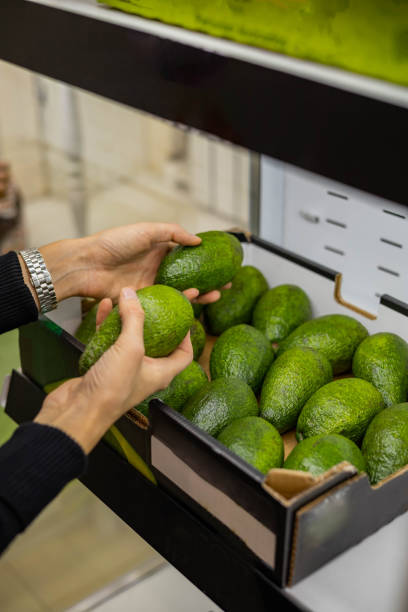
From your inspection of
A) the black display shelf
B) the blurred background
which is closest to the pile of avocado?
the black display shelf

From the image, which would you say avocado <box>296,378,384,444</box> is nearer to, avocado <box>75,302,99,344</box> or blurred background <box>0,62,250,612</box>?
avocado <box>75,302,99,344</box>

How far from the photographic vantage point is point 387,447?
2.94ft

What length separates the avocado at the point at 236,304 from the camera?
1.26 m

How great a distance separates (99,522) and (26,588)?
0.26 meters

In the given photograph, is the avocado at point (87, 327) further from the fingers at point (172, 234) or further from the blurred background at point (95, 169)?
the blurred background at point (95, 169)

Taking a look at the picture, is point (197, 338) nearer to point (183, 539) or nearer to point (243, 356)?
point (243, 356)

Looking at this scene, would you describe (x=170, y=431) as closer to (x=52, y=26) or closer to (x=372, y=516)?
(x=372, y=516)

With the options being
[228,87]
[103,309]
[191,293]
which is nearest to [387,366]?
[191,293]

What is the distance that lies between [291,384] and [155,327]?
233mm

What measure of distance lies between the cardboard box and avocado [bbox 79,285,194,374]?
0.29 ft

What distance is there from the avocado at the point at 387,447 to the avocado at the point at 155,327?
0.95 ft

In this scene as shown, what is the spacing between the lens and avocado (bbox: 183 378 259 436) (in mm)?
966

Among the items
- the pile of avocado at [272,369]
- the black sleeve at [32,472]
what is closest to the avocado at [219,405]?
the pile of avocado at [272,369]

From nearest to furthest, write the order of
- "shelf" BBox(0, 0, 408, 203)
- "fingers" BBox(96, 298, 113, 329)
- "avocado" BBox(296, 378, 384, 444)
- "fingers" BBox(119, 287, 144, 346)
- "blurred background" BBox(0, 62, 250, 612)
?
"shelf" BBox(0, 0, 408, 203)
"fingers" BBox(119, 287, 144, 346)
"avocado" BBox(296, 378, 384, 444)
"fingers" BBox(96, 298, 113, 329)
"blurred background" BBox(0, 62, 250, 612)
